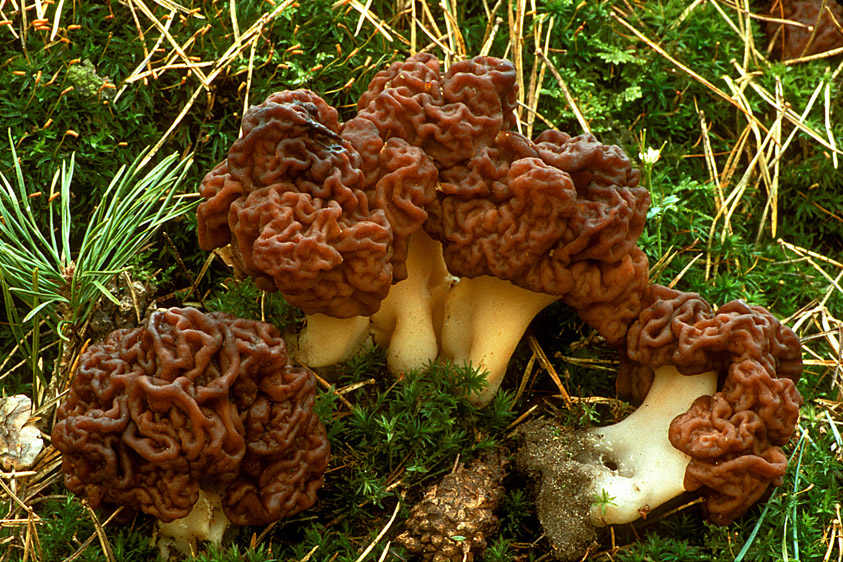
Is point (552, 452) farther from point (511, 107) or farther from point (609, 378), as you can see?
point (511, 107)

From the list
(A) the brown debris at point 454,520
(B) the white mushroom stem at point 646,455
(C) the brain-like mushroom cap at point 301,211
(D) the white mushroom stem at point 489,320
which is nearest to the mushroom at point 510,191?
(D) the white mushroom stem at point 489,320

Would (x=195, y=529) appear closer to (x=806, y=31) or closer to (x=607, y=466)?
(x=607, y=466)

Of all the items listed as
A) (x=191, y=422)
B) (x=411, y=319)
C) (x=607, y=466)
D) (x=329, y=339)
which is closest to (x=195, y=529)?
(x=191, y=422)

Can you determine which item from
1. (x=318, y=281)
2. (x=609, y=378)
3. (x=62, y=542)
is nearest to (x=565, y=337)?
(x=609, y=378)

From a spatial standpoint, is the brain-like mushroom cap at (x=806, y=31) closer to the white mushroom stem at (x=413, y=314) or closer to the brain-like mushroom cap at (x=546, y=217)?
the brain-like mushroom cap at (x=546, y=217)

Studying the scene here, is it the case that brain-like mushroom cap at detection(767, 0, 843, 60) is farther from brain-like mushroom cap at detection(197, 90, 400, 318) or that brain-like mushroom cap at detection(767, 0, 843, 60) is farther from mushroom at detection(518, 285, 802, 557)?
brain-like mushroom cap at detection(197, 90, 400, 318)

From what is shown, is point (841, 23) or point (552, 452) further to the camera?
point (841, 23)

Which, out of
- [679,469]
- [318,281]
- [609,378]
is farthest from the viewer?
[609,378]
